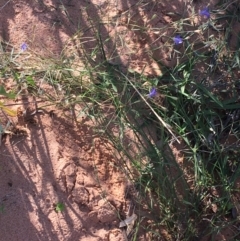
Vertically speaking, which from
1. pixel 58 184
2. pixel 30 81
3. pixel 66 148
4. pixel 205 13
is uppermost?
pixel 30 81

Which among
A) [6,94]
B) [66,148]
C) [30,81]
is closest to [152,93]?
Result: [66,148]

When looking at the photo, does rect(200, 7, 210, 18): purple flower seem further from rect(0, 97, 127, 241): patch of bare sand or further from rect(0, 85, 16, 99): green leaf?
rect(0, 85, 16, 99): green leaf

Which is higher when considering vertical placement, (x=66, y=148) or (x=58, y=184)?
(x=66, y=148)

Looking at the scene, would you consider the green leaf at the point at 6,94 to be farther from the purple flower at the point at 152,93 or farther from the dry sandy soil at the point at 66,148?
the purple flower at the point at 152,93

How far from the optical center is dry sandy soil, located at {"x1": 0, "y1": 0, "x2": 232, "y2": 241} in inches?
104

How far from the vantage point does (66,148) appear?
109 inches

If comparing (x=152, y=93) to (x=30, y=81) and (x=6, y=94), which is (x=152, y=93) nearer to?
(x=30, y=81)

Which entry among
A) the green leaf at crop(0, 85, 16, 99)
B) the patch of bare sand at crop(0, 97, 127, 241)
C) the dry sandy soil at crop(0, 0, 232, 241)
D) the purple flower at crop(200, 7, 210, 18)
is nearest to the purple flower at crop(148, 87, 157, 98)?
the dry sandy soil at crop(0, 0, 232, 241)

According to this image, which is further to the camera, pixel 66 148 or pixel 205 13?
pixel 205 13

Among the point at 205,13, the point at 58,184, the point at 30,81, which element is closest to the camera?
the point at 58,184

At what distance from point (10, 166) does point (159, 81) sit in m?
0.87

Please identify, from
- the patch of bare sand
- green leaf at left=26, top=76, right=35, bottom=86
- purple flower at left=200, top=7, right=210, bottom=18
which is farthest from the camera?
purple flower at left=200, top=7, right=210, bottom=18

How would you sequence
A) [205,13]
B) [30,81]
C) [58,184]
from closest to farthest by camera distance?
1. [58,184]
2. [30,81]
3. [205,13]

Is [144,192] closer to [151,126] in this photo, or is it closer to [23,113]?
[151,126]
